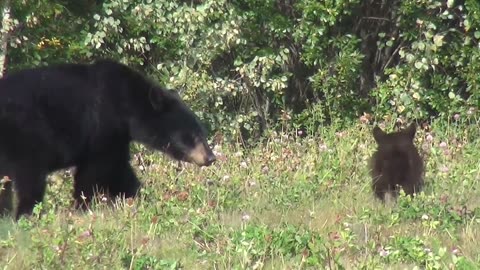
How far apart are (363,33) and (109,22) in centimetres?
352

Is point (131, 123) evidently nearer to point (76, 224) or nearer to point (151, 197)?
point (151, 197)

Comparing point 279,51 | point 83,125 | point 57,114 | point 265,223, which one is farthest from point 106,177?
point 279,51

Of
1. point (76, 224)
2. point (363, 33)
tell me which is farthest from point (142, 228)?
point (363, 33)

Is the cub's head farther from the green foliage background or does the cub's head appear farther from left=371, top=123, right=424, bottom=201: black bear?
the green foliage background

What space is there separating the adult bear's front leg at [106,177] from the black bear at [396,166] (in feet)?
6.40

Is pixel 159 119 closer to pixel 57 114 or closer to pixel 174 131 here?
pixel 174 131

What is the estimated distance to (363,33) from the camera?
13891 mm

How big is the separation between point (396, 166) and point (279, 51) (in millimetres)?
5589

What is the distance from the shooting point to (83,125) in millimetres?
7527

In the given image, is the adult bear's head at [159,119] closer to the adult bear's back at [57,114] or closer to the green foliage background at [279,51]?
the adult bear's back at [57,114]

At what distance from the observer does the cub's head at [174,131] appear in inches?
327

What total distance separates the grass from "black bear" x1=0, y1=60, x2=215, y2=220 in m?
0.30

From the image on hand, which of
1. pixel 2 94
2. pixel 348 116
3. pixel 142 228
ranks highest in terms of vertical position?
pixel 2 94

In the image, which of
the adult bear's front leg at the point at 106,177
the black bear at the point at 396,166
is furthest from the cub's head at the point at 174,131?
the black bear at the point at 396,166
